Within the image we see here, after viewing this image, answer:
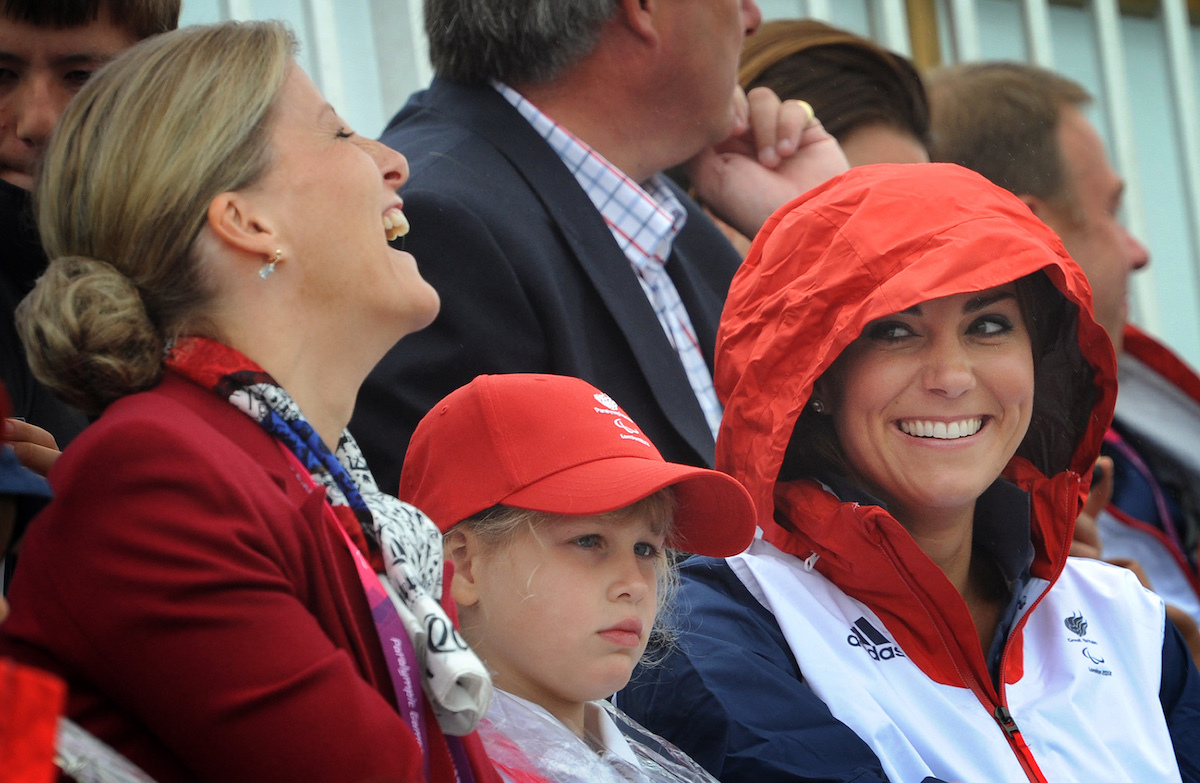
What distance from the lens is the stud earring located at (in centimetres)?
135

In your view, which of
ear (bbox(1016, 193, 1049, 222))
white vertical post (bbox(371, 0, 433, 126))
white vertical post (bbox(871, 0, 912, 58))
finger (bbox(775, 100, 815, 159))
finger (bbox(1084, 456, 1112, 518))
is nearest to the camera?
finger (bbox(1084, 456, 1112, 518))

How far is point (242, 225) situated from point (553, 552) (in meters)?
0.49

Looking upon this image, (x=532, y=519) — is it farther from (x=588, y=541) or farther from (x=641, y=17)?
(x=641, y=17)

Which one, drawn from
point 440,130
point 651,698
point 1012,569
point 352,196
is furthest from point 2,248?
point 1012,569

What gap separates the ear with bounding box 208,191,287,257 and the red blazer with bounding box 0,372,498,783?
240 millimetres

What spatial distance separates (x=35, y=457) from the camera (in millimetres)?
1414

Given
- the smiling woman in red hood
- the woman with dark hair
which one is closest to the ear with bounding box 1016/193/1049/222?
the woman with dark hair

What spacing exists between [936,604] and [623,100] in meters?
1.15

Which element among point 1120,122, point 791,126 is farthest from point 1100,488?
point 1120,122

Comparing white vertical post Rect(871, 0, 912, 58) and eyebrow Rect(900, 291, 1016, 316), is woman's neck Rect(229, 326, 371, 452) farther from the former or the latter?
white vertical post Rect(871, 0, 912, 58)

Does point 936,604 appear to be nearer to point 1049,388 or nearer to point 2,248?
point 1049,388

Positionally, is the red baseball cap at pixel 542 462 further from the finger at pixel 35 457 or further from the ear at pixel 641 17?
the ear at pixel 641 17

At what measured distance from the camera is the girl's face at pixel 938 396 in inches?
74.8

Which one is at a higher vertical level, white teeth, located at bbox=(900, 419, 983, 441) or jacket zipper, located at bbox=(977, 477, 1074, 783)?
white teeth, located at bbox=(900, 419, 983, 441)
